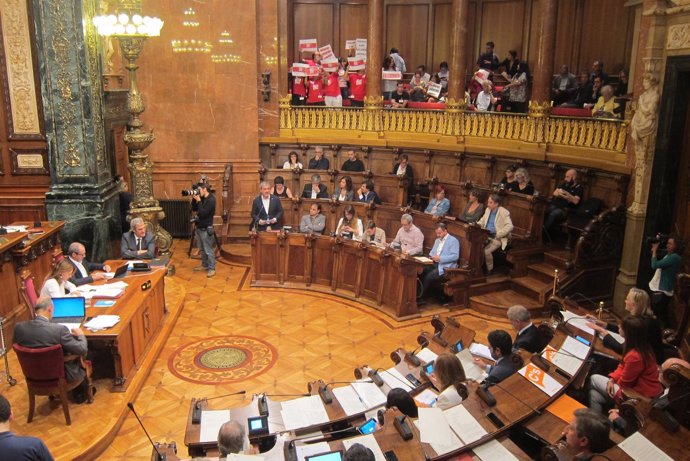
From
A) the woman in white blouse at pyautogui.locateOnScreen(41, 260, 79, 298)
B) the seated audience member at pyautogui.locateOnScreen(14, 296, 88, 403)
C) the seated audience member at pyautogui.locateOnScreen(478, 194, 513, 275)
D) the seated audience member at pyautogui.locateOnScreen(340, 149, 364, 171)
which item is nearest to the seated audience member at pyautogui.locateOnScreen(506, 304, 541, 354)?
the seated audience member at pyautogui.locateOnScreen(478, 194, 513, 275)

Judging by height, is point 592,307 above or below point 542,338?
below

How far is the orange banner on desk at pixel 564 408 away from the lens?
13.3ft

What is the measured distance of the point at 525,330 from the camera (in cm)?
505

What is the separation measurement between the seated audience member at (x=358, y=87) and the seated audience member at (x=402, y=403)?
30.5 feet

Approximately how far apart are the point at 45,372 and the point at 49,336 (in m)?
0.31

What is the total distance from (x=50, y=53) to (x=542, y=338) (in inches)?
270

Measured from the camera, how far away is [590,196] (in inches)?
343

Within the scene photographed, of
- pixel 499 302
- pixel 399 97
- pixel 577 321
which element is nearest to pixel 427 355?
pixel 577 321

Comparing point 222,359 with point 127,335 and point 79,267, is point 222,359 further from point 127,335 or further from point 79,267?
point 79,267

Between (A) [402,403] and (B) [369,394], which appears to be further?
(B) [369,394]

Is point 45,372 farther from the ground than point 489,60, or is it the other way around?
point 489,60

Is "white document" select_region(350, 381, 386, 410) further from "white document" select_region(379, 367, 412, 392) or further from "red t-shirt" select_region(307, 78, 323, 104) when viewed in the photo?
"red t-shirt" select_region(307, 78, 323, 104)

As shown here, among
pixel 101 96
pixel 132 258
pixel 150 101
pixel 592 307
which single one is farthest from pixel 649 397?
pixel 150 101

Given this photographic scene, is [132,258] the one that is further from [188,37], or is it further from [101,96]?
[188,37]
